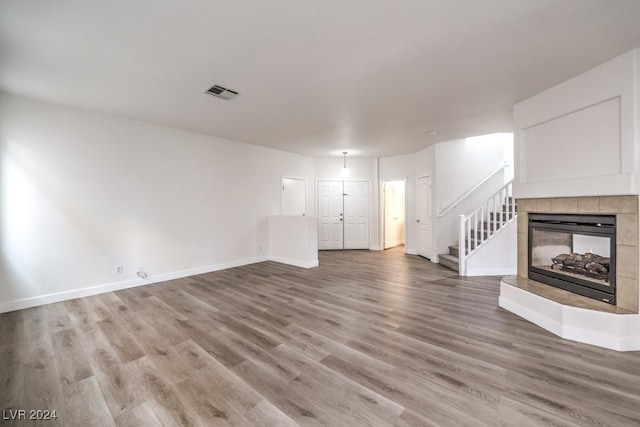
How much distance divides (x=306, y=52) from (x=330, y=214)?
5452 mm

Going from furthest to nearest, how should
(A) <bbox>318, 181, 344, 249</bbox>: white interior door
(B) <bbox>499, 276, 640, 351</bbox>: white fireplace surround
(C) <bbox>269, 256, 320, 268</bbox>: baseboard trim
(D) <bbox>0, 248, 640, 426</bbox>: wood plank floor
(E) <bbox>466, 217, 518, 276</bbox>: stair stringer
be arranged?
(A) <bbox>318, 181, 344, 249</bbox>: white interior door, (C) <bbox>269, 256, 320, 268</bbox>: baseboard trim, (E) <bbox>466, 217, 518, 276</bbox>: stair stringer, (B) <bbox>499, 276, 640, 351</bbox>: white fireplace surround, (D) <bbox>0, 248, 640, 426</bbox>: wood plank floor

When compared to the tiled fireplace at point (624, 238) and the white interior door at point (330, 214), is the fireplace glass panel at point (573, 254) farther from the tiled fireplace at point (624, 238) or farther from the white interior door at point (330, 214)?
the white interior door at point (330, 214)

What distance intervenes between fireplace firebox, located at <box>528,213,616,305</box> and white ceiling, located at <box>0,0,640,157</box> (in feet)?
5.31

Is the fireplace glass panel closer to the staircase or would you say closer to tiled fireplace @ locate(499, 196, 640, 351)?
tiled fireplace @ locate(499, 196, 640, 351)

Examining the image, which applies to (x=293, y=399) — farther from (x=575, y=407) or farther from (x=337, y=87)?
(x=337, y=87)

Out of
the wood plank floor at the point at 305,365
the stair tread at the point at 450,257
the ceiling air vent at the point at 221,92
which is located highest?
the ceiling air vent at the point at 221,92

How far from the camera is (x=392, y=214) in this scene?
317 inches

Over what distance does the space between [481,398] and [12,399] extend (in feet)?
10.4

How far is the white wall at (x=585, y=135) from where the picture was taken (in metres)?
2.36

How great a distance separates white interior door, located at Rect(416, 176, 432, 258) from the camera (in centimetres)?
622

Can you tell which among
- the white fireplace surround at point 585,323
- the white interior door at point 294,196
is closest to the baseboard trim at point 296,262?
the white interior door at point 294,196

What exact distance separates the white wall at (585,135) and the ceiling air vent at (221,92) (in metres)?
3.82

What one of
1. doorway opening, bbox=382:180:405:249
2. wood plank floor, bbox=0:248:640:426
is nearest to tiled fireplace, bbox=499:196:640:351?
wood plank floor, bbox=0:248:640:426

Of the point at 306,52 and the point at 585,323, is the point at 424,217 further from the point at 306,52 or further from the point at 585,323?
the point at 306,52
